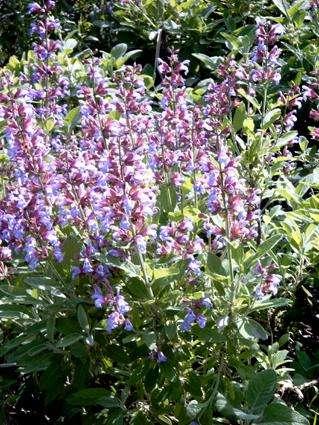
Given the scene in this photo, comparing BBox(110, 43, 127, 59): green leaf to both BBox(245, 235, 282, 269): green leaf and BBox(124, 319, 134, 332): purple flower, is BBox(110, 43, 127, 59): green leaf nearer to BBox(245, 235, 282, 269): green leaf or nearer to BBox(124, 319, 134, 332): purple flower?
BBox(245, 235, 282, 269): green leaf

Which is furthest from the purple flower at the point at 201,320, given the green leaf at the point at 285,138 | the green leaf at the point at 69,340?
the green leaf at the point at 285,138

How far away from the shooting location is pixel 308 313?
3.37 m

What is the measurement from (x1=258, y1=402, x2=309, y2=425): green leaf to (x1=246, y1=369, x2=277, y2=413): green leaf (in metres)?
0.03

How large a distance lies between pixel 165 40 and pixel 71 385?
3740mm

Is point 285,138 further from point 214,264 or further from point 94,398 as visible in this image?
point 94,398

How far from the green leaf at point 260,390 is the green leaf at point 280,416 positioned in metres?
0.03

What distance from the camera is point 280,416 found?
2453 mm

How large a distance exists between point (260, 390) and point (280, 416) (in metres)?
0.11

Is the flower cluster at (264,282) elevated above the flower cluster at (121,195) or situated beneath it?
situated beneath

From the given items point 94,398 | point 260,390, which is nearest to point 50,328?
point 94,398

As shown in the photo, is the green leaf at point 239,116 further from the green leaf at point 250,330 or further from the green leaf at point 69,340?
the green leaf at point 69,340

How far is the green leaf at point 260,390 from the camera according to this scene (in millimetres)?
2475

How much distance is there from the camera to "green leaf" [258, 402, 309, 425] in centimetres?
243

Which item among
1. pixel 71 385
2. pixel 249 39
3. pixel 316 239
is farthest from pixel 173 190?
pixel 249 39
